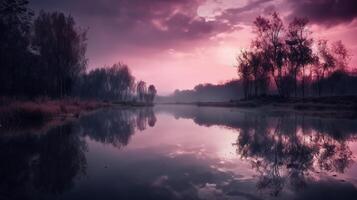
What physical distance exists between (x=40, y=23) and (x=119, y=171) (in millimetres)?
39403

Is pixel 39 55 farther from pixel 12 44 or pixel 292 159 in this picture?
pixel 292 159

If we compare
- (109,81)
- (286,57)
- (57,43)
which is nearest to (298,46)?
(286,57)

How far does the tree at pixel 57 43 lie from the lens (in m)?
38.1

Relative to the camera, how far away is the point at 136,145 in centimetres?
1110

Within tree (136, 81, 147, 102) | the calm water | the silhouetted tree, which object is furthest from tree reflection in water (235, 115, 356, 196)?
tree (136, 81, 147, 102)

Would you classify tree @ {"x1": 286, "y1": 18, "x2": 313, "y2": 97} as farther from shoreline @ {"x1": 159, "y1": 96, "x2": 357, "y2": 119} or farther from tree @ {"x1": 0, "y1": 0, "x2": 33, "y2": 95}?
tree @ {"x1": 0, "y1": 0, "x2": 33, "y2": 95}

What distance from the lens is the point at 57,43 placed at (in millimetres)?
38469

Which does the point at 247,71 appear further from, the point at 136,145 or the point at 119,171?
the point at 119,171

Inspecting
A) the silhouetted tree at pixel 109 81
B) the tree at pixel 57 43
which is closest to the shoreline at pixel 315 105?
the tree at pixel 57 43

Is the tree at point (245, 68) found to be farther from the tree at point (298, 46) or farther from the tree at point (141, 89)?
the tree at point (141, 89)

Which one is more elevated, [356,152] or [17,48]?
[17,48]

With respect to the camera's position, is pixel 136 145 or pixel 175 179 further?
pixel 136 145

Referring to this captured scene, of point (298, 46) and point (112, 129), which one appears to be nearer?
point (112, 129)

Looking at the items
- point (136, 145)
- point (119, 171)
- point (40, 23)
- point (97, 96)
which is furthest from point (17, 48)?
point (97, 96)
